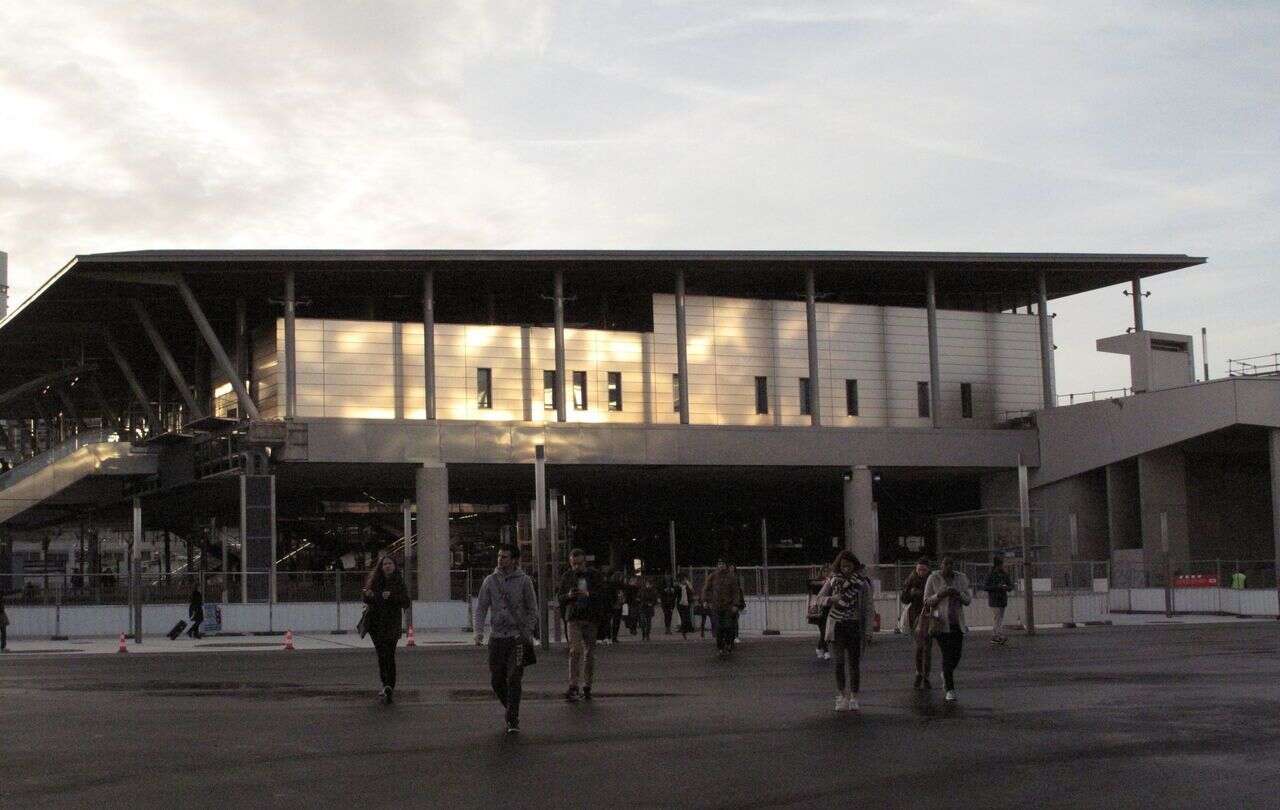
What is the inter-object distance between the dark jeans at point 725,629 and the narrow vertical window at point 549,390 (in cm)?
2854

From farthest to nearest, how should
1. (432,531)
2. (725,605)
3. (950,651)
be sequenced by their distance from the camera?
(432,531) < (725,605) < (950,651)

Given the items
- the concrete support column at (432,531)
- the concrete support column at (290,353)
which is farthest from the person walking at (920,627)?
the concrete support column at (290,353)

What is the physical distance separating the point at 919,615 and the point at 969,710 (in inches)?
127

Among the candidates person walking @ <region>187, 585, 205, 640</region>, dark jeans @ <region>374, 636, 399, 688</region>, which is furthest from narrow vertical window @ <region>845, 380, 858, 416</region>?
dark jeans @ <region>374, 636, 399, 688</region>

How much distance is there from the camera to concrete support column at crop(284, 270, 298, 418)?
178 feet

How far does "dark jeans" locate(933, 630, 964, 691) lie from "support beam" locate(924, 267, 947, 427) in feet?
141

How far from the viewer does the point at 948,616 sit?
61.4ft

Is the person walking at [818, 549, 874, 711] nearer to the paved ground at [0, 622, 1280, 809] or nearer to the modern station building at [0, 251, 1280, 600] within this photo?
the paved ground at [0, 622, 1280, 809]

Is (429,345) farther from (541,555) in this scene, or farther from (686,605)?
(541,555)

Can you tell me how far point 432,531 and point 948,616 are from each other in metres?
37.5

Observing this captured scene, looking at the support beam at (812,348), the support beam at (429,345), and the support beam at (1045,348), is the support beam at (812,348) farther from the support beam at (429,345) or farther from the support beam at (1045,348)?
the support beam at (429,345)

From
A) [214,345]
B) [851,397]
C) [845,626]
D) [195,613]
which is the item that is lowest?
[195,613]

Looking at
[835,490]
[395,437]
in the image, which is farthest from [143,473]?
[835,490]

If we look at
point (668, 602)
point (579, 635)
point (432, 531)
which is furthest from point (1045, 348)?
point (579, 635)
